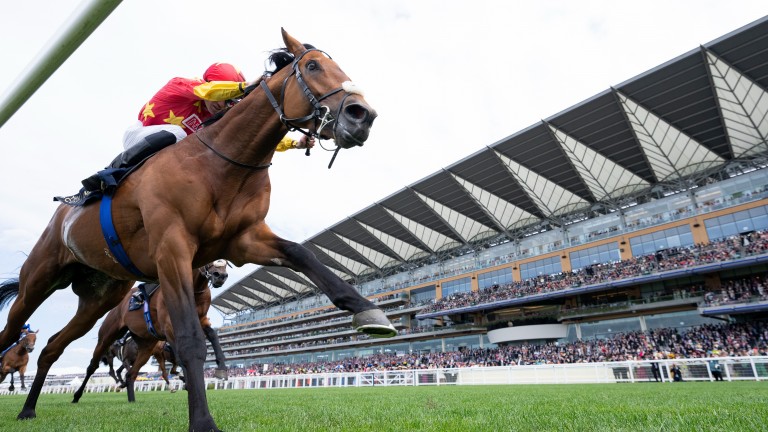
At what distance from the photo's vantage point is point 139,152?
3342mm

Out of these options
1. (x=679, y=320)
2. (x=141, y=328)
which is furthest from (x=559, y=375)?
(x=679, y=320)

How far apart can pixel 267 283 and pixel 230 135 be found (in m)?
79.0

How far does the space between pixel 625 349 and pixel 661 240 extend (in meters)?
10.6

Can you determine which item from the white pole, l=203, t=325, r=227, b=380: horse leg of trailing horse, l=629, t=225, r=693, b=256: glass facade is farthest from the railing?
l=629, t=225, r=693, b=256: glass facade

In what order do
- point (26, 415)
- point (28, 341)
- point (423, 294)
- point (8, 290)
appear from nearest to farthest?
point (26, 415), point (8, 290), point (28, 341), point (423, 294)

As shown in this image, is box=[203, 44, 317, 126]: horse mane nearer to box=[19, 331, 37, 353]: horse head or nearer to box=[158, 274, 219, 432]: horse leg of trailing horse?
box=[158, 274, 219, 432]: horse leg of trailing horse

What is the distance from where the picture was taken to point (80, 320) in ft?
15.3

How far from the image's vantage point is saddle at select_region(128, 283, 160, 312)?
7555 mm

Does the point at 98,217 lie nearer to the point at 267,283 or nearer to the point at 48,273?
the point at 48,273

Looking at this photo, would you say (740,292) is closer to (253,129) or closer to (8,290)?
(253,129)

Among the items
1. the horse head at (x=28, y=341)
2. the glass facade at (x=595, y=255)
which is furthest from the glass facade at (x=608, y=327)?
the horse head at (x=28, y=341)

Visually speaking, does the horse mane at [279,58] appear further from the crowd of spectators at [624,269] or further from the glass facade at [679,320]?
the glass facade at [679,320]

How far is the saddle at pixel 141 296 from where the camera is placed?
7.55m

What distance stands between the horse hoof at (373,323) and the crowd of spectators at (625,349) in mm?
30803
